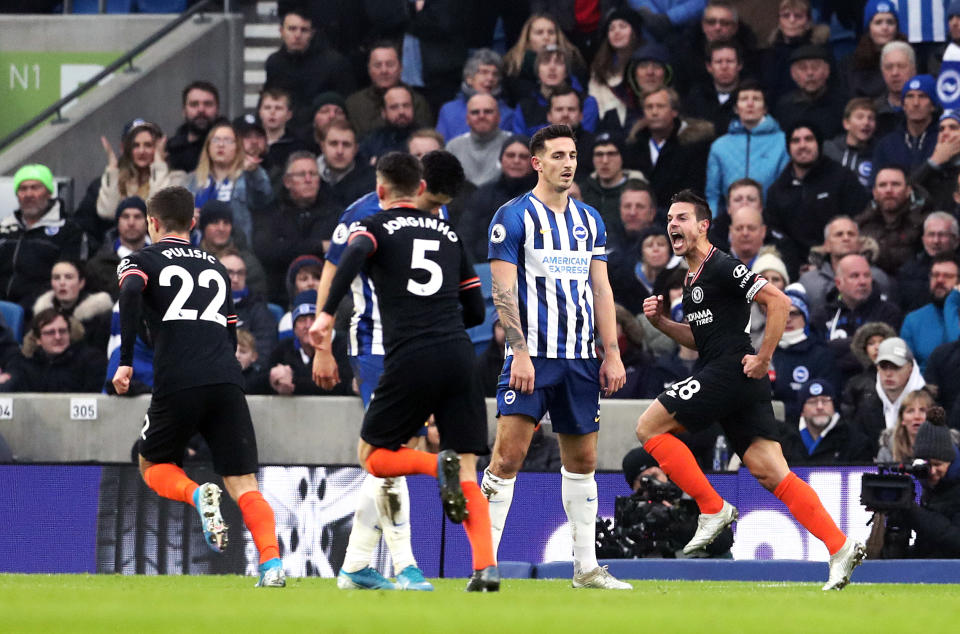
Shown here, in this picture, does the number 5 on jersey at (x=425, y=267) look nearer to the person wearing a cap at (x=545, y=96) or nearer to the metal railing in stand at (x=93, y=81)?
the person wearing a cap at (x=545, y=96)

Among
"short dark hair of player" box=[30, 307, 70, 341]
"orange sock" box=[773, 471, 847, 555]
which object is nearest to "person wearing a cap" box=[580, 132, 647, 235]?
"short dark hair of player" box=[30, 307, 70, 341]

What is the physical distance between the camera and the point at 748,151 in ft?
54.3

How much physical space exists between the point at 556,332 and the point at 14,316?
9.52 metres

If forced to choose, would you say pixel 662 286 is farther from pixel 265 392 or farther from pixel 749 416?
Result: pixel 749 416

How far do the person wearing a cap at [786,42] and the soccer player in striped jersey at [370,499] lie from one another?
876 centimetres

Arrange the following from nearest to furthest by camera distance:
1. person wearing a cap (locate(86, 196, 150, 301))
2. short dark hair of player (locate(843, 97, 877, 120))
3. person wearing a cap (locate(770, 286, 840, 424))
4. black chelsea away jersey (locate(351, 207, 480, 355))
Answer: black chelsea away jersey (locate(351, 207, 480, 355)), person wearing a cap (locate(770, 286, 840, 424)), short dark hair of player (locate(843, 97, 877, 120)), person wearing a cap (locate(86, 196, 150, 301))

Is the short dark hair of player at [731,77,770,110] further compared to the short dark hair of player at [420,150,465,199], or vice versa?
the short dark hair of player at [731,77,770,110]

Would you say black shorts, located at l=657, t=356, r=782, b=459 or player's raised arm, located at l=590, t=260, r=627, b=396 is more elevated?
player's raised arm, located at l=590, t=260, r=627, b=396

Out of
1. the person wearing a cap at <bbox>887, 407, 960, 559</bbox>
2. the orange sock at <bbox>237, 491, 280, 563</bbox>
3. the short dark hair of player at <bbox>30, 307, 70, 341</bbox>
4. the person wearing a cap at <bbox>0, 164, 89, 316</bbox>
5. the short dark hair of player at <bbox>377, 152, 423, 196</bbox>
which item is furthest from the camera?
the person wearing a cap at <bbox>0, 164, 89, 316</bbox>

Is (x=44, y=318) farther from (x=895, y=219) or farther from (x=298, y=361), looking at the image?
(x=895, y=219)

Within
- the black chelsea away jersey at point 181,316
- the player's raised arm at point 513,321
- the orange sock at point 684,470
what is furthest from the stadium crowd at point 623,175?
the black chelsea away jersey at point 181,316

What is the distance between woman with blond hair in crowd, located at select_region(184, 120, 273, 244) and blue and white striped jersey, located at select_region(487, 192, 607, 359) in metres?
8.55

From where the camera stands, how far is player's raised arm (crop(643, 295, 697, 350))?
32.3ft

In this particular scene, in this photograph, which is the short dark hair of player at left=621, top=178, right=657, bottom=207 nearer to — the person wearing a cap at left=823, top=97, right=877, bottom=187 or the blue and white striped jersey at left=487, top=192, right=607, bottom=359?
the person wearing a cap at left=823, top=97, right=877, bottom=187
